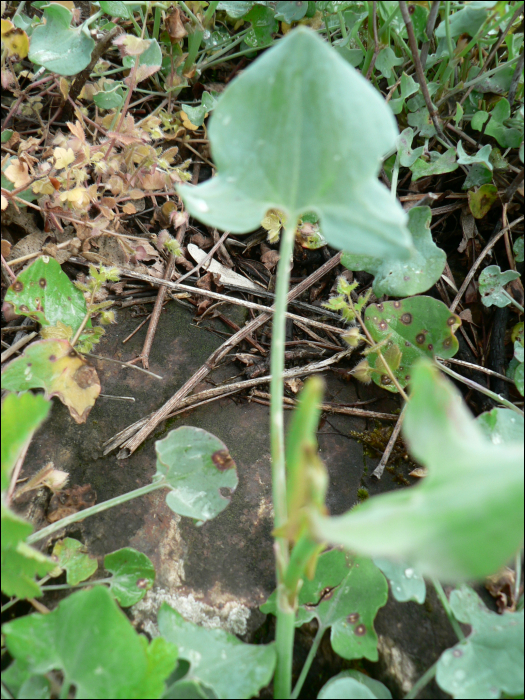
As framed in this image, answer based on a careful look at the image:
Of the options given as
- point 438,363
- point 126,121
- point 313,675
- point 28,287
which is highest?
point 126,121

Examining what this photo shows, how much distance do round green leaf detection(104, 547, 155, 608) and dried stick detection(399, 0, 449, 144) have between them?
138cm

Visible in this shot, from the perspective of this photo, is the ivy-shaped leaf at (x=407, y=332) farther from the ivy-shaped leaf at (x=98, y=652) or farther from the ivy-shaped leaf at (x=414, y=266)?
the ivy-shaped leaf at (x=98, y=652)

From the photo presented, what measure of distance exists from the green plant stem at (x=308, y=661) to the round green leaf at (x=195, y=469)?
0.96 ft

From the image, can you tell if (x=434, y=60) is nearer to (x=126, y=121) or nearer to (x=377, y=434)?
(x=126, y=121)

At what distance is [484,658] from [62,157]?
1390mm

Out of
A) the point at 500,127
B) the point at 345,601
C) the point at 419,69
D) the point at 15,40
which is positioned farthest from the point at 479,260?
the point at 15,40

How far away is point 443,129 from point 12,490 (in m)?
1.57

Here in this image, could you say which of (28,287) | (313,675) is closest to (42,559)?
(313,675)

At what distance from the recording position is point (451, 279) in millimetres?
1439

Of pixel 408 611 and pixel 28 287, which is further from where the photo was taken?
pixel 28 287

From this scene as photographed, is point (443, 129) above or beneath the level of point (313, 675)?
above

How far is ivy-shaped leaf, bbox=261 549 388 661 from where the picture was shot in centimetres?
90

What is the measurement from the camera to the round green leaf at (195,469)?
95 cm

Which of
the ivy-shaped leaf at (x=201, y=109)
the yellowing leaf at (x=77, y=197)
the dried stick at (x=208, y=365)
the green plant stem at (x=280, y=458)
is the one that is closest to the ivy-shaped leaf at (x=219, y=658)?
the green plant stem at (x=280, y=458)
